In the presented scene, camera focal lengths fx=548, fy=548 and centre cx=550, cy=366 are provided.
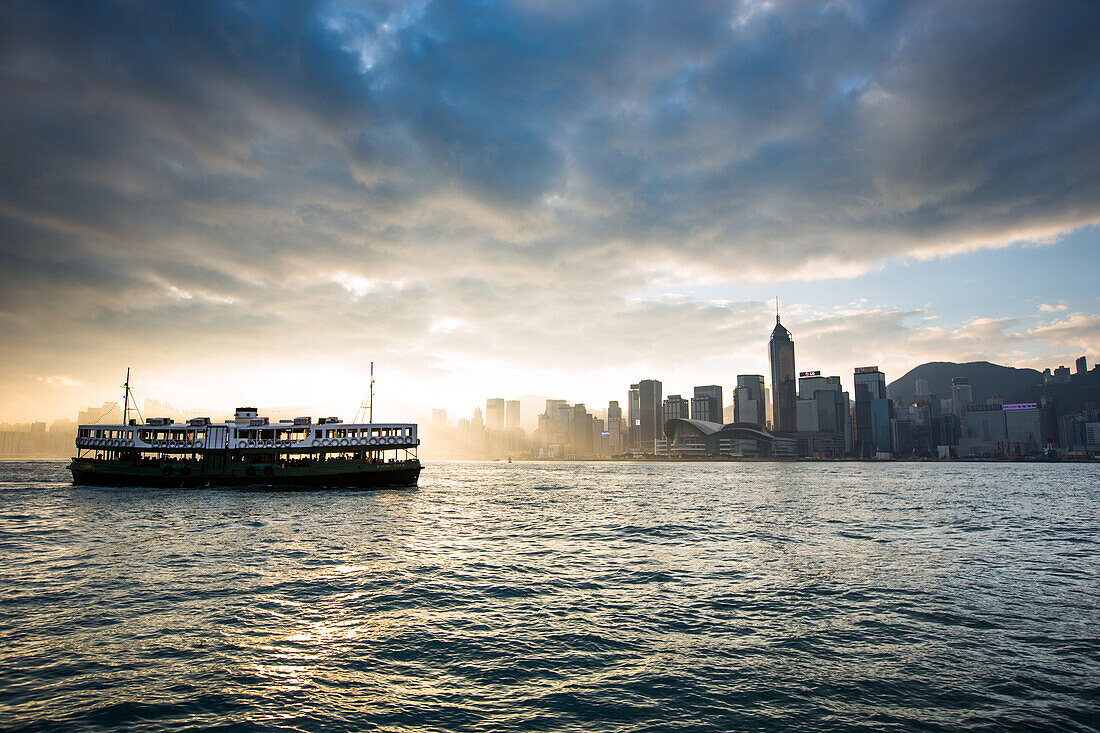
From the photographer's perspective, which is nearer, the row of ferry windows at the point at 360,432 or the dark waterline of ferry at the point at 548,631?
the dark waterline of ferry at the point at 548,631

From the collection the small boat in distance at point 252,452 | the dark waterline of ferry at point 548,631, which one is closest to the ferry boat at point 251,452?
the small boat in distance at point 252,452

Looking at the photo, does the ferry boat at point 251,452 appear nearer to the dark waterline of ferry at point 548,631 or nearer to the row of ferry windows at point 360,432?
the row of ferry windows at point 360,432

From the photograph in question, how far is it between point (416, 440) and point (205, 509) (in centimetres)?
3276

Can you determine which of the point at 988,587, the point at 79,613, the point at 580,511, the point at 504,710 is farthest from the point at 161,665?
the point at 580,511

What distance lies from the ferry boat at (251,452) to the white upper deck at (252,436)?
133 mm

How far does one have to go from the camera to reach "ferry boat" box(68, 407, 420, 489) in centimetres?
8469

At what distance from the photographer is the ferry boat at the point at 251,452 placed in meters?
84.7

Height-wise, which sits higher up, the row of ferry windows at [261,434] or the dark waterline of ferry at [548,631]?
the row of ferry windows at [261,434]

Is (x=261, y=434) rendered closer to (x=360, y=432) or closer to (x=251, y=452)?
(x=251, y=452)

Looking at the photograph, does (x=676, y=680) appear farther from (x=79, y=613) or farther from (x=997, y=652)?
(x=79, y=613)

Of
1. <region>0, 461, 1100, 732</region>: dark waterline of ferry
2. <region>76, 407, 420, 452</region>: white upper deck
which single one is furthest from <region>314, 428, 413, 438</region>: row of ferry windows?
<region>0, 461, 1100, 732</region>: dark waterline of ferry

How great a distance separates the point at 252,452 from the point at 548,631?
82.5 m

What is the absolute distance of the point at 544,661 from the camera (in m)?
17.2

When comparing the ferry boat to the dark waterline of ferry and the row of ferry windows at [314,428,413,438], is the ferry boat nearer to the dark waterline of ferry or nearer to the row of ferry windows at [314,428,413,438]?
the row of ferry windows at [314,428,413,438]
